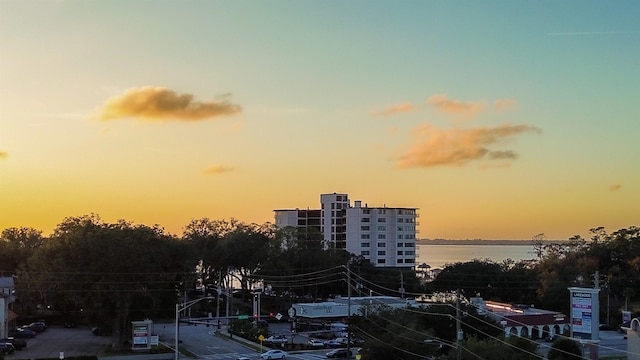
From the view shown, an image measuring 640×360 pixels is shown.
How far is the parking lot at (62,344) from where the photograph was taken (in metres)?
55.8

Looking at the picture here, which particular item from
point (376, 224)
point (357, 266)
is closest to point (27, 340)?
point (357, 266)

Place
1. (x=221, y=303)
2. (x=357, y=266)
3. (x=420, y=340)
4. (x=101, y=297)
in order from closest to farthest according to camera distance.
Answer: (x=420, y=340) < (x=101, y=297) < (x=221, y=303) < (x=357, y=266)

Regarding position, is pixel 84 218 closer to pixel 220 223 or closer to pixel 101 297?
pixel 101 297

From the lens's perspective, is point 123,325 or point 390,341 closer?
point 390,341

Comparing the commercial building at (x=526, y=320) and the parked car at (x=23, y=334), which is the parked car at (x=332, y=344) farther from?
the parked car at (x=23, y=334)

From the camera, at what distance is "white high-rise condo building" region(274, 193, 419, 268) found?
445 ft

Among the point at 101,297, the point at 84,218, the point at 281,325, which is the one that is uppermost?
the point at 84,218

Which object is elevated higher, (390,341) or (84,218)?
(84,218)

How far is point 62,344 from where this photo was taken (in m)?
62.0

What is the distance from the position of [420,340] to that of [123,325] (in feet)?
95.4

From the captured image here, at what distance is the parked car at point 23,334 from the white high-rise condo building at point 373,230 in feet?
235

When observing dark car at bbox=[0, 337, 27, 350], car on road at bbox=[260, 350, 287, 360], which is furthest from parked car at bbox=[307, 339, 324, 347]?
dark car at bbox=[0, 337, 27, 350]

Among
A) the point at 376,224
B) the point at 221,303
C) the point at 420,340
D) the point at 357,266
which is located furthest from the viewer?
the point at 376,224

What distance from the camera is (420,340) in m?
45.4
